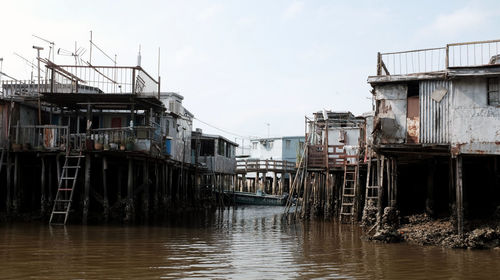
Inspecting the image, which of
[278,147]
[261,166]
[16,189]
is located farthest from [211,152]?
[16,189]

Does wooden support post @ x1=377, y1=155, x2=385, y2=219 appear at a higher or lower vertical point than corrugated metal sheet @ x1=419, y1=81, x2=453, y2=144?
Answer: lower

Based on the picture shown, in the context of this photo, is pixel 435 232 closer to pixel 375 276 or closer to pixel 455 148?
pixel 455 148

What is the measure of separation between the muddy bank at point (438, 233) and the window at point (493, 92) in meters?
3.67

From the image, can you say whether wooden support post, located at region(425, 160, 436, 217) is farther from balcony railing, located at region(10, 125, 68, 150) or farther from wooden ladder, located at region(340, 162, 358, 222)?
balcony railing, located at region(10, 125, 68, 150)

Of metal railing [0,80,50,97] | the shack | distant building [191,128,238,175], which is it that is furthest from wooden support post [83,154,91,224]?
distant building [191,128,238,175]

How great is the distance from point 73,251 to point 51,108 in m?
14.3

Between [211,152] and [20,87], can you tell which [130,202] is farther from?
[211,152]

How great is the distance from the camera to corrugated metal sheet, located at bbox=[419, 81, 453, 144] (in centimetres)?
1677

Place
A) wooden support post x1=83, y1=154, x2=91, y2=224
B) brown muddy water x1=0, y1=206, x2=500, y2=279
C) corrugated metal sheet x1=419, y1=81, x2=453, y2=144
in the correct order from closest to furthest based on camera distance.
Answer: brown muddy water x1=0, y1=206, x2=500, y2=279 → corrugated metal sheet x1=419, y1=81, x2=453, y2=144 → wooden support post x1=83, y1=154, x2=91, y2=224

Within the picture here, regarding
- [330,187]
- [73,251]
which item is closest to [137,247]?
[73,251]

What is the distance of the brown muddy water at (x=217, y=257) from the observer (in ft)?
36.0

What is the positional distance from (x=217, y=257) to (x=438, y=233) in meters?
7.37

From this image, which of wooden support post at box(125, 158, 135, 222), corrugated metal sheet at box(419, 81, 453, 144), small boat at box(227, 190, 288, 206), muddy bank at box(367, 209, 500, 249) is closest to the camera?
muddy bank at box(367, 209, 500, 249)

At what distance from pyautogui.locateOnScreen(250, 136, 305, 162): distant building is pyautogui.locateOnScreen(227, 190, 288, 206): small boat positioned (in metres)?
11.3
